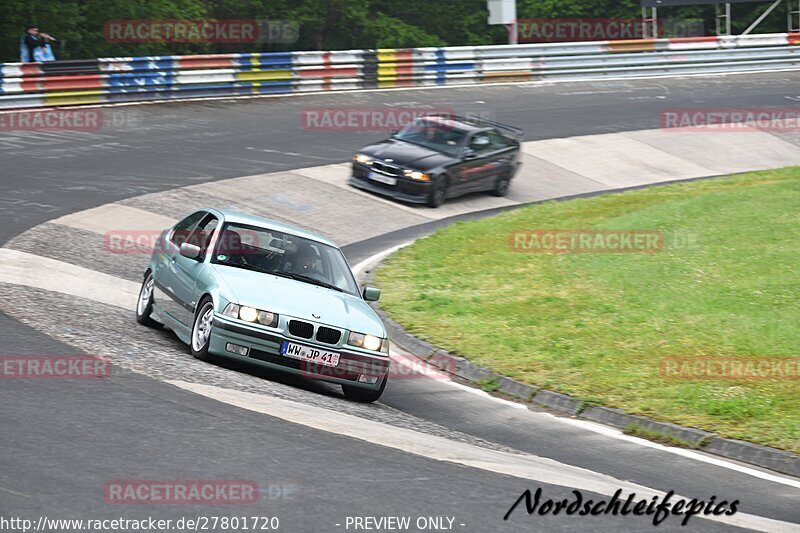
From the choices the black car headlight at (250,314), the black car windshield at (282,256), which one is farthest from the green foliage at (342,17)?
the black car headlight at (250,314)

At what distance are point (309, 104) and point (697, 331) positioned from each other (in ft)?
58.7

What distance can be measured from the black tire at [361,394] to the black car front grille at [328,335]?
1.58 ft

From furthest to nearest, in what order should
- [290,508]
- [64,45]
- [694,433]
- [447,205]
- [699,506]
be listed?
[64,45] < [447,205] < [694,433] < [699,506] < [290,508]

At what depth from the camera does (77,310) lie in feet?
38.4

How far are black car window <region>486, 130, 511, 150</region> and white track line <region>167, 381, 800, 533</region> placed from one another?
14507 mm

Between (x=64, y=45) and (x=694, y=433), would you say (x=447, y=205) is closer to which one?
(x=694, y=433)

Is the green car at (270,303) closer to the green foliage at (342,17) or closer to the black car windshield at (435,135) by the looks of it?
the black car windshield at (435,135)

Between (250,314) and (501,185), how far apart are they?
1417cm

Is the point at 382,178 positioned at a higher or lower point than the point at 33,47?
lower

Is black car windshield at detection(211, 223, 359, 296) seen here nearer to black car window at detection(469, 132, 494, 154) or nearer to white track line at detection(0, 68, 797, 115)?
black car window at detection(469, 132, 494, 154)

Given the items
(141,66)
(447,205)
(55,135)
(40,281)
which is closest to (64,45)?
(141,66)

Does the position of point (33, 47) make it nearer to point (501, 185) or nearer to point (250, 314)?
point (501, 185)

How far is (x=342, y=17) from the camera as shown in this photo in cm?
5200

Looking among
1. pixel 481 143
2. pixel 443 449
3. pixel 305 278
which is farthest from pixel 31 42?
pixel 443 449
